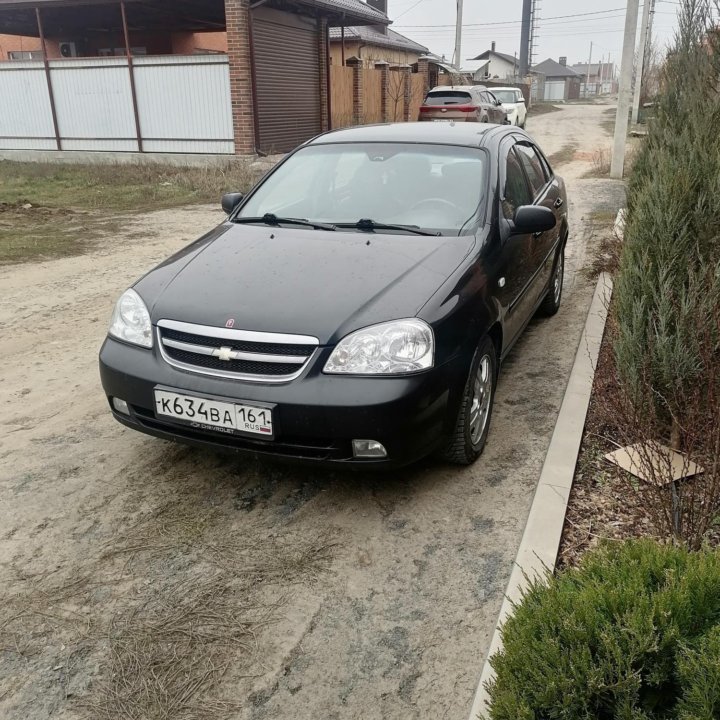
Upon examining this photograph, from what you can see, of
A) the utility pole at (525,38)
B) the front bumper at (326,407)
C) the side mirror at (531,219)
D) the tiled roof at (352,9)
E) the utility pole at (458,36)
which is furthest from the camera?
the utility pole at (525,38)

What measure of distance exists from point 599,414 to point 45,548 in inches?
115

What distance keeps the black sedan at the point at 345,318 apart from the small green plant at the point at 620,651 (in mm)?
1451

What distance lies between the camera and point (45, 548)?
3.08 metres

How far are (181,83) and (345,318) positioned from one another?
48.1ft

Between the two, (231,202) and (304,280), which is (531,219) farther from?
(231,202)

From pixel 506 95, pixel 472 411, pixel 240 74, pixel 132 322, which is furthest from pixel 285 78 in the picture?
pixel 472 411

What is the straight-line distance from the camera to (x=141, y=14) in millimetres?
18938

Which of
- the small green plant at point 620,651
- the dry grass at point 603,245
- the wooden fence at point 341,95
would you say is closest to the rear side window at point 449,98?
the wooden fence at point 341,95

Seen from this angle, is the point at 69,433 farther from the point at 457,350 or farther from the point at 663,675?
the point at 663,675

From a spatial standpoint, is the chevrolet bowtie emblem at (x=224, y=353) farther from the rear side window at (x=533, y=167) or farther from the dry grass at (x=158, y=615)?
the rear side window at (x=533, y=167)

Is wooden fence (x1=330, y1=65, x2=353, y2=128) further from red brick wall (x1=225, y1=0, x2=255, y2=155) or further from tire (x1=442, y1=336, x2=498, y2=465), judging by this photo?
tire (x1=442, y1=336, x2=498, y2=465)

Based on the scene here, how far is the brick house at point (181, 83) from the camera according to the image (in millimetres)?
15609

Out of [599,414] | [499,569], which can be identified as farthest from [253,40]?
[499,569]

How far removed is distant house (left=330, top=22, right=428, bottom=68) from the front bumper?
24704 millimetres
